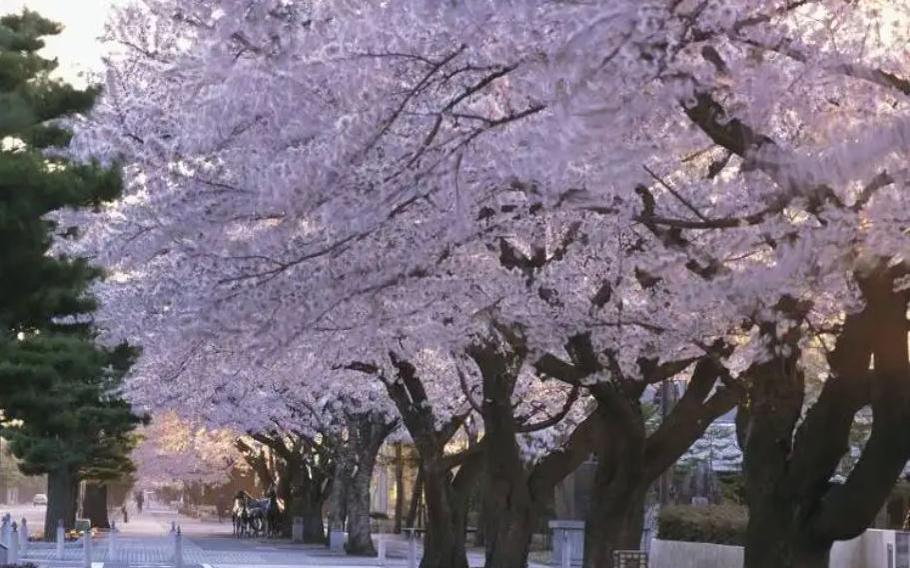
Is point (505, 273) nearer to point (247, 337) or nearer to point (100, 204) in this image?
point (247, 337)

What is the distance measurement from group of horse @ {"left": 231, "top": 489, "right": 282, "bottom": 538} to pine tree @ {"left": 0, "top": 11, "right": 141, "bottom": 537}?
37061mm

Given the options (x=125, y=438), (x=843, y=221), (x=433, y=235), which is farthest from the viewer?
(x=125, y=438)

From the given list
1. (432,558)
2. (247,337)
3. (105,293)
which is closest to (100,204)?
(105,293)

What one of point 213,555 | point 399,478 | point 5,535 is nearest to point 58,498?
point 213,555

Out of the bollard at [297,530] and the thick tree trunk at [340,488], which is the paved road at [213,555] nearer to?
the bollard at [297,530]

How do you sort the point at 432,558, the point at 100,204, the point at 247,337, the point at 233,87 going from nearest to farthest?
the point at 233,87
the point at 247,337
the point at 100,204
the point at 432,558

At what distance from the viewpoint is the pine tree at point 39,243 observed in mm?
15398

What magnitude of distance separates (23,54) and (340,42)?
1083cm

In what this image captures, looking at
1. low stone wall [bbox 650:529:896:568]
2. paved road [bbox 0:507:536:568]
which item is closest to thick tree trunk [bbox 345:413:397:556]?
paved road [bbox 0:507:536:568]

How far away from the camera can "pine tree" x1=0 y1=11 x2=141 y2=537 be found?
50.5 ft

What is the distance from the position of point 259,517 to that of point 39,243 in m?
47.2

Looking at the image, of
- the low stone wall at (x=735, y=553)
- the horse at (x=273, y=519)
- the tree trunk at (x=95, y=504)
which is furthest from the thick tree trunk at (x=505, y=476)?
the tree trunk at (x=95, y=504)

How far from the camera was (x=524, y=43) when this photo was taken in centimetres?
762

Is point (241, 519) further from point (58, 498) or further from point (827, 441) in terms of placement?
point (827, 441)
